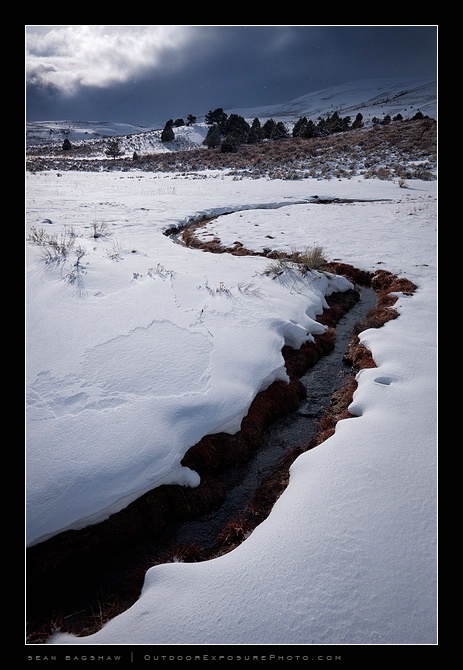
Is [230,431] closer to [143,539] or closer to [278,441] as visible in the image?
[278,441]

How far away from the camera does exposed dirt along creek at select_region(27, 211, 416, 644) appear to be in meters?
2.42

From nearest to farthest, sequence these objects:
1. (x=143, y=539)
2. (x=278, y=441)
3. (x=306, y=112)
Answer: (x=143, y=539) < (x=278, y=441) < (x=306, y=112)

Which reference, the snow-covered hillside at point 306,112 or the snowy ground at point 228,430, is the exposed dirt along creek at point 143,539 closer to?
the snowy ground at point 228,430

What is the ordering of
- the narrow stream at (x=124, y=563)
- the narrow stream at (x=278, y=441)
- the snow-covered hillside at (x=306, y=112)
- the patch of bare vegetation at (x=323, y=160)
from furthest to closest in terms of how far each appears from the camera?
the snow-covered hillside at (x=306, y=112), the patch of bare vegetation at (x=323, y=160), the narrow stream at (x=278, y=441), the narrow stream at (x=124, y=563)

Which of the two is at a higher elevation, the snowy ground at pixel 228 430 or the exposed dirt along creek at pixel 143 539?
the snowy ground at pixel 228 430

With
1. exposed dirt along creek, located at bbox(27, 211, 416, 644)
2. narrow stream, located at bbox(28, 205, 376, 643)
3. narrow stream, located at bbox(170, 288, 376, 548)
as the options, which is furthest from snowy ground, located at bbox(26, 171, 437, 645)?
narrow stream, located at bbox(170, 288, 376, 548)

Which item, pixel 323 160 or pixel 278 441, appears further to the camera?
pixel 323 160

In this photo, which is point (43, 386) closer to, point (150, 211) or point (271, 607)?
point (271, 607)

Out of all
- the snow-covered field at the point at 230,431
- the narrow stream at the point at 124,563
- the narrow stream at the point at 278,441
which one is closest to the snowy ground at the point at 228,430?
the snow-covered field at the point at 230,431

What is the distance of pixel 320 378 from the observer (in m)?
5.04

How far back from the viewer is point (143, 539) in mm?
2861

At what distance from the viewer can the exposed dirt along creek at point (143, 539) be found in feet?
7.95

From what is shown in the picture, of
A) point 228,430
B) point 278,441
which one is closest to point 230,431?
point 228,430
